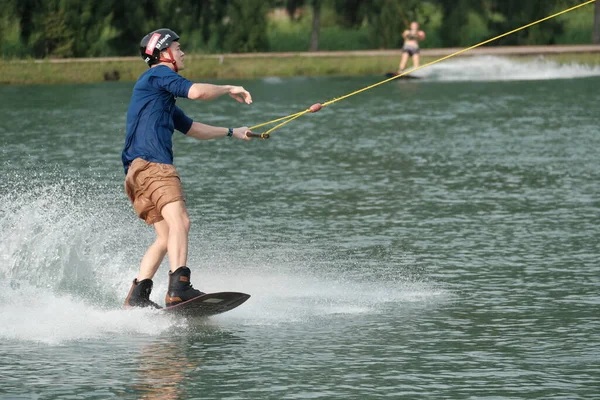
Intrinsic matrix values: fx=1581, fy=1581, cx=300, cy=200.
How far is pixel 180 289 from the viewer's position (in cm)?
983

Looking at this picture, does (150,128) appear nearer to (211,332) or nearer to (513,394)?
(211,332)

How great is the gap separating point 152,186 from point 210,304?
2.78 ft

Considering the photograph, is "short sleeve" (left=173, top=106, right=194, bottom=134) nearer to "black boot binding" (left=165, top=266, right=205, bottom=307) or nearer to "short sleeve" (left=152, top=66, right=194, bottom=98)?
"short sleeve" (left=152, top=66, right=194, bottom=98)

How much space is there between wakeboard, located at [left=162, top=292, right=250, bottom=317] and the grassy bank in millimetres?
31364

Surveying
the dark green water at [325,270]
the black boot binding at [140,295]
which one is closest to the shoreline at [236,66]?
the dark green water at [325,270]

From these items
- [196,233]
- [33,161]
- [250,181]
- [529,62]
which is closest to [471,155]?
[250,181]

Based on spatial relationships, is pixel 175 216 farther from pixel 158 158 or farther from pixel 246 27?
pixel 246 27

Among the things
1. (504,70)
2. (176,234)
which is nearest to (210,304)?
(176,234)

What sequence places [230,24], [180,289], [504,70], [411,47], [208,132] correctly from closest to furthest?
1. [180,289]
2. [208,132]
3. [411,47]
4. [504,70]
5. [230,24]

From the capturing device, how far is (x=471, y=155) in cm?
2091

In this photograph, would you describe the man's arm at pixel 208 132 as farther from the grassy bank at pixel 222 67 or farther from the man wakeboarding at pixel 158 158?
the grassy bank at pixel 222 67

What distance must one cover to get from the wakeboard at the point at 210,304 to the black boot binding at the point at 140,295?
213mm

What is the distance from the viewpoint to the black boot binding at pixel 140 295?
Answer: 10.1 m

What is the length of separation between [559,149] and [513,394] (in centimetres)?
1367
